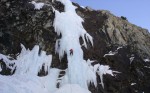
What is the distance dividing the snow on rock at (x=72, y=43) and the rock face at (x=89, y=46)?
0.47 meters

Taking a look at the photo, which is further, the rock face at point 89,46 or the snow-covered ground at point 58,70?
the rock face at point 89,46

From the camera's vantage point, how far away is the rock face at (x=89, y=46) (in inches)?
1013

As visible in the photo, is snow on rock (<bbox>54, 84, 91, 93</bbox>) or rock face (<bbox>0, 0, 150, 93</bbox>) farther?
rock face (<bbox>0, 0, 150, 93</bbox>)

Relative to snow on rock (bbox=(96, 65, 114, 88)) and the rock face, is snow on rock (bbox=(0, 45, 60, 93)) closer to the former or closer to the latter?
the rock face

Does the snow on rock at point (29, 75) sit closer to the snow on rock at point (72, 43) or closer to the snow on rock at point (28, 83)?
the snow on rock at point (28, 83)

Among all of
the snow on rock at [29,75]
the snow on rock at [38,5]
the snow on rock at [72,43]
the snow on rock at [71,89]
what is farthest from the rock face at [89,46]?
the snow on rock at [71,89]

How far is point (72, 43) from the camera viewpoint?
86.4 feet

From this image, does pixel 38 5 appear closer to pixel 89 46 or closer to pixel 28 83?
pixel 89 46

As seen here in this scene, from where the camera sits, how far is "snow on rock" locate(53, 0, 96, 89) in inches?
952

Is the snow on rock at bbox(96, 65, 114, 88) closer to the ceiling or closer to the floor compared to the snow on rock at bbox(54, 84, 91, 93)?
closer to the ceiling

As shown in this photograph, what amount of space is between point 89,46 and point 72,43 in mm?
1647

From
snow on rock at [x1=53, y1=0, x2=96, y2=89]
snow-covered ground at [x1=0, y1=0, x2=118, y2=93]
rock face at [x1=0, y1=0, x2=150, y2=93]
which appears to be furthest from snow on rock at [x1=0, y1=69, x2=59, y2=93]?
rock face at [x1=0, y1=0, x2=150, y2=93]

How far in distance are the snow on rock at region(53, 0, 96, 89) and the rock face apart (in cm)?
47

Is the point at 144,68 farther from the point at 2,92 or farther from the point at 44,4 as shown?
the point at 2,92
